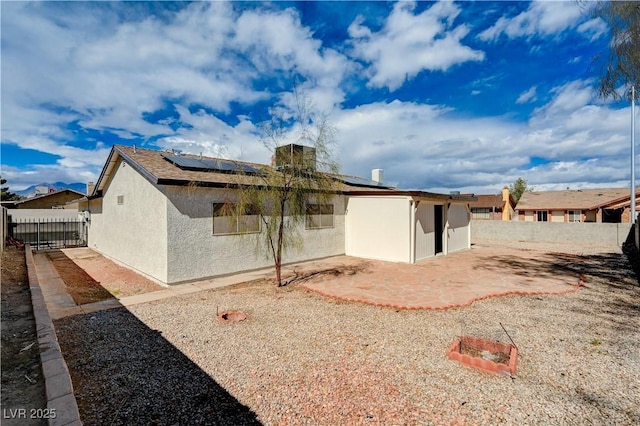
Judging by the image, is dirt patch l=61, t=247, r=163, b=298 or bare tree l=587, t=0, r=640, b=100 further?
dirt patch l=61, t=247, r=163, b=298

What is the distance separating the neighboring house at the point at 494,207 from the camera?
3453 centimetres

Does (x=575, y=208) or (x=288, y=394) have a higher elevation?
(x=575, y=208)

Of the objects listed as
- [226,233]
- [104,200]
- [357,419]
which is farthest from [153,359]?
[104,200]

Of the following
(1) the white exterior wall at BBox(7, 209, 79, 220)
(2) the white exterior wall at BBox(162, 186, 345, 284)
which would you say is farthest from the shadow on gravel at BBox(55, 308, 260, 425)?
(1) the white exterior wall at BBox(7, 209, 79, 220)

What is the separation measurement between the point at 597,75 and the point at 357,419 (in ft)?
34.7

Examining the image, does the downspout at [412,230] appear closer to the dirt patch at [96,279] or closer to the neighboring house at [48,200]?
the dirt patch at [96,279]

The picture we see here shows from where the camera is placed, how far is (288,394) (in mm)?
3613

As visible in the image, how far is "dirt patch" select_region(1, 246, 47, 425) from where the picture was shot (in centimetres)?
325

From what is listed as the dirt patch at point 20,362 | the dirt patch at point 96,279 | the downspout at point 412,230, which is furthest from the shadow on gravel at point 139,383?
the downspout at point 412,230

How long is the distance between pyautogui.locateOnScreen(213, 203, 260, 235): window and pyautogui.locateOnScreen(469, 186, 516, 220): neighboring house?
31.4 meters

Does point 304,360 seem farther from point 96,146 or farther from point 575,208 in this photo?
point 575,208

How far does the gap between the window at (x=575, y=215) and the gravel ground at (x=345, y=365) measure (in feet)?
109

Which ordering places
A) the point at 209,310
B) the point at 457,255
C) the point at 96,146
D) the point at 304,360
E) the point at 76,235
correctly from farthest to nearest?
the point at 96,146
the point at 76,235
the point at 457,255
the point at 209,310
the point at 304,360

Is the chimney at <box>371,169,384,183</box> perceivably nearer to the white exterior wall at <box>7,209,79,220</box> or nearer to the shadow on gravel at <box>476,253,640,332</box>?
the shadow on gravel at <box>476,253,640,332</box>
